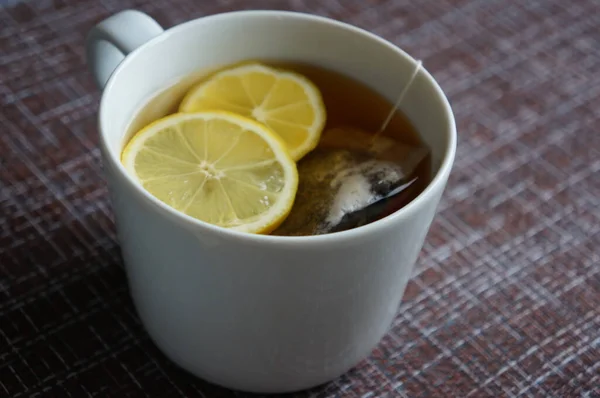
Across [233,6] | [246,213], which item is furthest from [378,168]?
[233,6]

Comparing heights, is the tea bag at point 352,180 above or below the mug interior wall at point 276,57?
below

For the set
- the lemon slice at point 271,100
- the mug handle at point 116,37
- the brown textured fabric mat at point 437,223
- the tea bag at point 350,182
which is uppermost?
the mug handle at point 116,37

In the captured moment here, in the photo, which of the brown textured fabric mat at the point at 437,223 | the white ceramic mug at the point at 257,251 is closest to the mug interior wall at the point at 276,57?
the white ceramic mug at the point at 257,251

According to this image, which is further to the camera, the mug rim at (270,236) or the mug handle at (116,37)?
the mug handle at (116,37)

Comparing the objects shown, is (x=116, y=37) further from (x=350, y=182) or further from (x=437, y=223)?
(x=437, y=223)

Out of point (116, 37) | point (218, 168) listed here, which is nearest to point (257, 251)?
point (218, 168)

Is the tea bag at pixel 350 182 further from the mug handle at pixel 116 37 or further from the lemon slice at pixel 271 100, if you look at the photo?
the mug handle at pixel 116 37

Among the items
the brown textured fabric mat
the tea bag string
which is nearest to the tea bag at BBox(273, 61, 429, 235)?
the tea bag string
